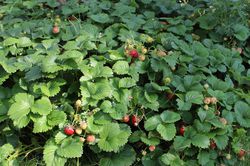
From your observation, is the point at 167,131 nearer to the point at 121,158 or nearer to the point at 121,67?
the point at 121,158

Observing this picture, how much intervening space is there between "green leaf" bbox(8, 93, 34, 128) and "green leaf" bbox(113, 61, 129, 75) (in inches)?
21.8

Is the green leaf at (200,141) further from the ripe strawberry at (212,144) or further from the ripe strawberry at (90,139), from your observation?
the ripe strawberry at (90,139)

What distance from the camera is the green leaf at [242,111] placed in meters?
2.63

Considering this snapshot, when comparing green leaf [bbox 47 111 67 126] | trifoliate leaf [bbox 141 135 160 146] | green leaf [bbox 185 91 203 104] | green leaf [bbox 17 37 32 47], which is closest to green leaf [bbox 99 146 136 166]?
trifoliate leaf [bbox 141 135 160 146]

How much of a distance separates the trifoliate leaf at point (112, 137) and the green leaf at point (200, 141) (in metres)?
0.39

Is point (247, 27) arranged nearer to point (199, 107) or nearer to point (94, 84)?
point (199, 107)

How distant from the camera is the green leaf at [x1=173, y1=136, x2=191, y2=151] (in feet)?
7.92

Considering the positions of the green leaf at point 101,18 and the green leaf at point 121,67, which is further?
the green leaf at point 101,18

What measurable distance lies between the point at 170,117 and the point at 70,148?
64 cm

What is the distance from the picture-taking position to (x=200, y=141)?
2.43 metres

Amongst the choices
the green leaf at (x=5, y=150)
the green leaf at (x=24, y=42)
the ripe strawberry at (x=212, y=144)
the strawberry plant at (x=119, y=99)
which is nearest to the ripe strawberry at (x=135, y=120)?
the strawberry plant at (x=119, y=99)

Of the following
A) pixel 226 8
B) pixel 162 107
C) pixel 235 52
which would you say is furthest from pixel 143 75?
pixel 226 8

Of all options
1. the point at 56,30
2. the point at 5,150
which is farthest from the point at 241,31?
the point at 5,150

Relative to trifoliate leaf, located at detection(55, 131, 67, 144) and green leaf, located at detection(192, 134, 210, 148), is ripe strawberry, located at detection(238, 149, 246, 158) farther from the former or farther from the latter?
trifoliate leaf, located at detection(55, 131, 67, 144)
